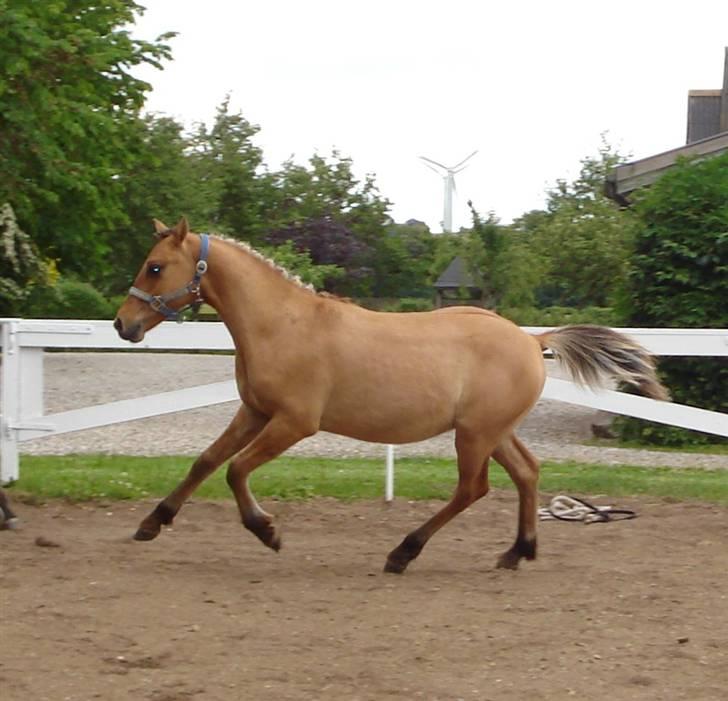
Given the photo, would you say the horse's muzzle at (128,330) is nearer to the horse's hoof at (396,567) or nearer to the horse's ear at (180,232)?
the horse's ear at (180,232)

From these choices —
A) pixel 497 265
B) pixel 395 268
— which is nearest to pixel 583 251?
pixel 395 268

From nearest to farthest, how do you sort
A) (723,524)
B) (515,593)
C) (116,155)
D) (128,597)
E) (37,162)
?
(128,597) < (515,593) < (723,524) < (37,162) < (116,155)

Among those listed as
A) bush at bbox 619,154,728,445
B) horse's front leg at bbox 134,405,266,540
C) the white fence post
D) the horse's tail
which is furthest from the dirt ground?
bush at bbox 619,154,728,445

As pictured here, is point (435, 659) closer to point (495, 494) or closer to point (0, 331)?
point (495, 494)

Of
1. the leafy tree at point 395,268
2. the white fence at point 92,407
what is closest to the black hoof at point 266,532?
the white fence at point 92,407

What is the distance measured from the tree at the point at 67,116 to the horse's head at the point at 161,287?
8440 mm

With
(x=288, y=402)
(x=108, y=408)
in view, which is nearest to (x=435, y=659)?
(x=288, y=402)

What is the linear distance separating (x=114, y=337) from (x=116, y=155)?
1189 centimetres

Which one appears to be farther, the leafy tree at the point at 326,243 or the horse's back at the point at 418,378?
the leafy tree at the point at 326,243

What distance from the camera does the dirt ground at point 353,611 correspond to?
14.7 ft

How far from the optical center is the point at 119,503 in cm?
855

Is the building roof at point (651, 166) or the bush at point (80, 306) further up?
the building roof at point (651, 166)

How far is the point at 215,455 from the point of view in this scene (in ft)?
22.3

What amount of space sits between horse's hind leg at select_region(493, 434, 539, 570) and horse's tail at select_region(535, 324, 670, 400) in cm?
63
